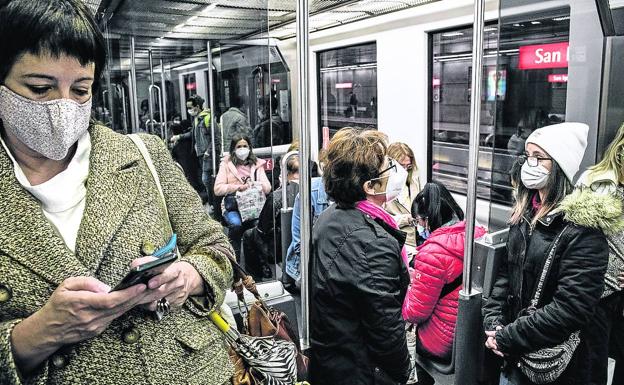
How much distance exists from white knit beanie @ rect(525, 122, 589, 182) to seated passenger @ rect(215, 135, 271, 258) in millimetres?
1989

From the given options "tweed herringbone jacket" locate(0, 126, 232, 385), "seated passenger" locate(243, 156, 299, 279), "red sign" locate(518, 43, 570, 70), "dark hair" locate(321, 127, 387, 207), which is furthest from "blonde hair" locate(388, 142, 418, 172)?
"tweed herringbone jacket" locate(0, 126, 232, 385)

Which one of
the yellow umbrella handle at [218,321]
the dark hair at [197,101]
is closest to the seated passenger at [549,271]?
the yellow umbrella handle at [218,321]

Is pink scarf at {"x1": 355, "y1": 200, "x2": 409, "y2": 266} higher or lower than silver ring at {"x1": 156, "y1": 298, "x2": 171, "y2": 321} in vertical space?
lower

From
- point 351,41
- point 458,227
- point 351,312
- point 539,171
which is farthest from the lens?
point 351,41

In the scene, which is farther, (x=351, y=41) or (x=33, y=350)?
(x=351, y=41)

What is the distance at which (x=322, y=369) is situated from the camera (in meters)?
2.06

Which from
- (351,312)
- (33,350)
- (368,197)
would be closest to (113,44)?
(368,197)

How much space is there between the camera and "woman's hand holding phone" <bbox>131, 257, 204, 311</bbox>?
0.88 metres

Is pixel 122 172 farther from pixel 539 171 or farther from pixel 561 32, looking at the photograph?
pixel 561 32

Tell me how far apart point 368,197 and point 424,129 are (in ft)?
14.5

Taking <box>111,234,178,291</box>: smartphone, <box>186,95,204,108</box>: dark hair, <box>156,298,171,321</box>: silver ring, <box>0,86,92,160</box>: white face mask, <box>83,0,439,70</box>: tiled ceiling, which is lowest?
<box>156,298,171,321</box>: silver ring

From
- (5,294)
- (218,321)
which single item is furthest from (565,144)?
(5,294)

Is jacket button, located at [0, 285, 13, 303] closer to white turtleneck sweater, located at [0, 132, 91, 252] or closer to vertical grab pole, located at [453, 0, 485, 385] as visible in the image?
white turtleneck sweater, located at [0, 132, 91, 252]

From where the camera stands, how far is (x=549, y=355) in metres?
2.14
